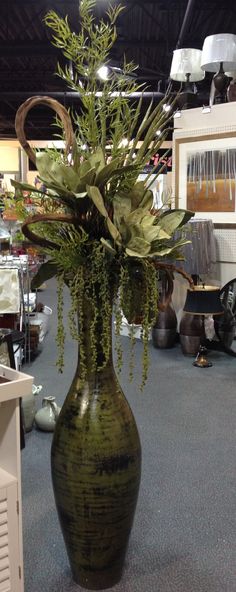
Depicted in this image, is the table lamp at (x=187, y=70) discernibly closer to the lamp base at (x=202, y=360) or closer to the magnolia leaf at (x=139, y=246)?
the lamp base at (x=202, y=360)

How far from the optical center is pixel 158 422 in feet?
11.0

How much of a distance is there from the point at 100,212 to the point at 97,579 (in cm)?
128

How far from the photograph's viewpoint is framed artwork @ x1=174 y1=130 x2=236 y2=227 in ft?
16.0

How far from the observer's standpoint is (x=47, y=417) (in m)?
A: 3.11

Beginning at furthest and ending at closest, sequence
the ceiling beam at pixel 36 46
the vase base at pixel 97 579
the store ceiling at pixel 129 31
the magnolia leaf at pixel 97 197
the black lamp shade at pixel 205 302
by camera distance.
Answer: the ceiling beam at pixel 36 46
the store ceiling at pixel 129 31
the black lamp shade at pixel 205 302
the vase base at pixel 97 579
the magnolia leaf at pixel 97 197

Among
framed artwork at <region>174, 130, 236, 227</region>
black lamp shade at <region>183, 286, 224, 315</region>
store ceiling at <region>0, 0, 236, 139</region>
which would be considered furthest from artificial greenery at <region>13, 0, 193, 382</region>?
store ceiling at <region>0, 0, 236, 139</region>

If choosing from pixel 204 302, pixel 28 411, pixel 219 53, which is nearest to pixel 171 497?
pixel 28 411

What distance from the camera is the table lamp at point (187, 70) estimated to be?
16.4 ft

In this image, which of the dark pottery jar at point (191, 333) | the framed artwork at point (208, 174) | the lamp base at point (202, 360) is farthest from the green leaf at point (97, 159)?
the framed artwork at point (208, 174)

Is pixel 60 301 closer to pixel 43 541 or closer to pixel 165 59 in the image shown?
pixel 43 541

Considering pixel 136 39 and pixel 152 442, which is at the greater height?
pixel 136 39

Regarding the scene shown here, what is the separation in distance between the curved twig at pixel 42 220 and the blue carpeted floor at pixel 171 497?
4.03 ft

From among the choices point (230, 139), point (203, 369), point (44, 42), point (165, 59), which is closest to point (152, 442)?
point (203, 369)

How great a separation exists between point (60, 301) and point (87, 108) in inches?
22.7
